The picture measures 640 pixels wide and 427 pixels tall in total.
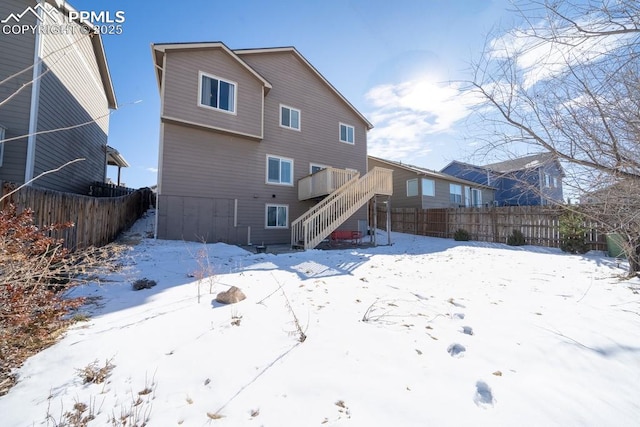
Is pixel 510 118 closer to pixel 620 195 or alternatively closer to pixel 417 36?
pixel 620 195

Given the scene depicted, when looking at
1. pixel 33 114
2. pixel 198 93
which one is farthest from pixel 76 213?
pixel 198 93

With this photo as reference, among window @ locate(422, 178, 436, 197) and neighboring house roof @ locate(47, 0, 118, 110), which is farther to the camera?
window @ locate(422, 178, 436, 197)

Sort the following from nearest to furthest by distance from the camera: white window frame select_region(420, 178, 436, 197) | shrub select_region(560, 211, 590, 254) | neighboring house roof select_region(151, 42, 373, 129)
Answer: neighboring house roof select_region(151, 42, 373, 129), shrub select_region(560, 211, 590, 254), white window frame select_region(420, 178, 436, 197)

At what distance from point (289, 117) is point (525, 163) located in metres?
11.4

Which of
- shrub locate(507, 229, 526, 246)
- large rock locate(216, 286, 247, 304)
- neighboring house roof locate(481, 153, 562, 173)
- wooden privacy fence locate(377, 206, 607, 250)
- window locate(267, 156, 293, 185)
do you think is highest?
window locate(267, 156, 293, 185)

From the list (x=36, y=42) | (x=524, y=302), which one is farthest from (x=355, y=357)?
(x=36, y=42)

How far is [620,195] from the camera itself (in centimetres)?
322

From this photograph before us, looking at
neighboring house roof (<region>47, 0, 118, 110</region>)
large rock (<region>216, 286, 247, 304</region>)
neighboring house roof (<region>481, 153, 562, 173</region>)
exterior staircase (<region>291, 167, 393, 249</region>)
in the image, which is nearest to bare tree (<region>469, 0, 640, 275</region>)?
neighboring house roof (<region>481, 153, 562, 173</region>)

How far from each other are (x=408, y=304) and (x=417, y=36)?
5.19m

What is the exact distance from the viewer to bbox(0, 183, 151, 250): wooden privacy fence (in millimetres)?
4738

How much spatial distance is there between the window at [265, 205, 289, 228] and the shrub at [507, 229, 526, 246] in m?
10.8

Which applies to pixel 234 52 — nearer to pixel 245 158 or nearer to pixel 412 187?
pixel 245 158
